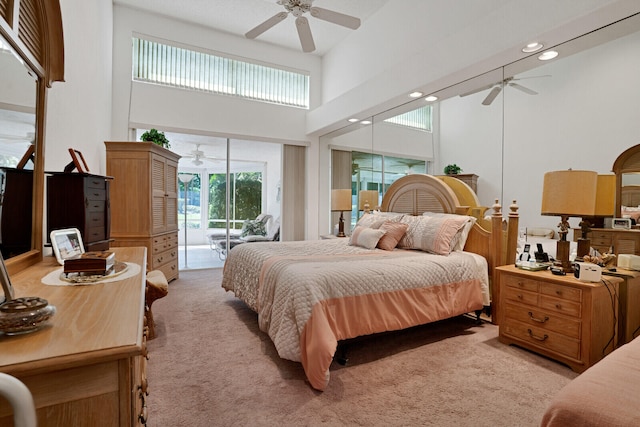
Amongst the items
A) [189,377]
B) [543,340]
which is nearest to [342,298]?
[189,377]

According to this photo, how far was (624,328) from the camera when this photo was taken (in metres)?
2.32

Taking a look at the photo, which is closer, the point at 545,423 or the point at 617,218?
the point at 545,423

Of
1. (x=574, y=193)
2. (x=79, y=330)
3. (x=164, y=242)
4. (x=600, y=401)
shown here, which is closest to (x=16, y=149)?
(x=79, y=330)

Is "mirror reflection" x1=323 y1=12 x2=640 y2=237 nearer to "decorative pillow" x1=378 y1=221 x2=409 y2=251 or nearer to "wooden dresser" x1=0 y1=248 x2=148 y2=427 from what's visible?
"decorative pillow" x1=378 y1=221 x2=409 y2=251

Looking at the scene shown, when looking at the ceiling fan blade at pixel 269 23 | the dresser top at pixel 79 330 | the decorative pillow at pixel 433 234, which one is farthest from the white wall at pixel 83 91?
the decorative pillow at pixel 433 234

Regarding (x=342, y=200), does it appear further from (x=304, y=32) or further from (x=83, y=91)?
(x=83, y=91)

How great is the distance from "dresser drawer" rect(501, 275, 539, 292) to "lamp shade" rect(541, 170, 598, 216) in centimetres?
55

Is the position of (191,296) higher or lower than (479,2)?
lower

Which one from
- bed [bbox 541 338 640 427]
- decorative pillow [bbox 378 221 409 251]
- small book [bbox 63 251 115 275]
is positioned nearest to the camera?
bed [bbox 541 338 640 427]

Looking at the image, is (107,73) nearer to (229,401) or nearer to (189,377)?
(189,377)

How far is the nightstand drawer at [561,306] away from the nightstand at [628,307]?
1.25ft

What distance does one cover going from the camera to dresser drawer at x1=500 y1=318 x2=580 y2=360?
2.17 metres

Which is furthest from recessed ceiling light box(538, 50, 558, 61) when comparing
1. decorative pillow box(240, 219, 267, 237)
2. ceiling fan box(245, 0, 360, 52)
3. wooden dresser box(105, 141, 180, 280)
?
decorative pillow box(240, 219, 267, 237)

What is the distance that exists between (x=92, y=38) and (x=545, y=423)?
4.43m
